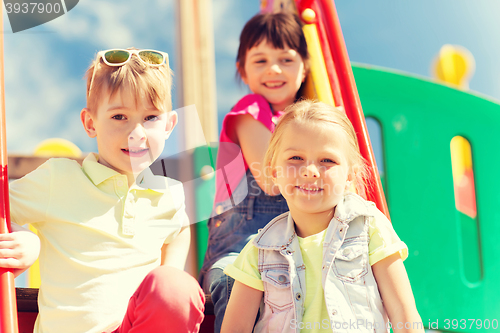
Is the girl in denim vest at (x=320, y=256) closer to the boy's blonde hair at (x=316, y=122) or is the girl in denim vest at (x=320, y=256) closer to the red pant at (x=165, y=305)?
the boy's blonde hair at (x=316, y=122)

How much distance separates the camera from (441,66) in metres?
2.62

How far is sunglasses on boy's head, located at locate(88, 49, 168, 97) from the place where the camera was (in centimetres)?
102

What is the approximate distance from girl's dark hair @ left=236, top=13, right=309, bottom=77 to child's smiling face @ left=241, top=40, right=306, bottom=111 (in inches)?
0.7

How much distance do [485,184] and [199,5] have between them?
4.85 feet

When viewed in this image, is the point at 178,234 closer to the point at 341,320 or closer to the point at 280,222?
the point at 280,222

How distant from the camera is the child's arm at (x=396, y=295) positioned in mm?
790

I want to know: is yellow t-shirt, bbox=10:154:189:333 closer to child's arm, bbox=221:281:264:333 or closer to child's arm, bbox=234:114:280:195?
child's arm, bbox=221:281:264:333

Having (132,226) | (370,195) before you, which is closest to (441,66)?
(370,195)

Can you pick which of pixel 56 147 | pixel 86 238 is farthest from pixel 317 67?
pixel 56 147

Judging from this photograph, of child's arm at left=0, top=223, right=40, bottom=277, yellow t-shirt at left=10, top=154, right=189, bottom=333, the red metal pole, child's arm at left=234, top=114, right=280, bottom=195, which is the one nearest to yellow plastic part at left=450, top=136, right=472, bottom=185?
the red metal pole

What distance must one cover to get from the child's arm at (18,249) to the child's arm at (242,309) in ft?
1.31

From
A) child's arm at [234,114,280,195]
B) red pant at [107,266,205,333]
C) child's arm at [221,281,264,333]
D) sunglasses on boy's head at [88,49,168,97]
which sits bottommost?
child's arm at [221,281,264,333]

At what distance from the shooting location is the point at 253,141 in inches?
52.0

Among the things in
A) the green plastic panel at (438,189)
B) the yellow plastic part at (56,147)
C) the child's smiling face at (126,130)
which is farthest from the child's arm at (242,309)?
the yellow plastic part at (56,147)
